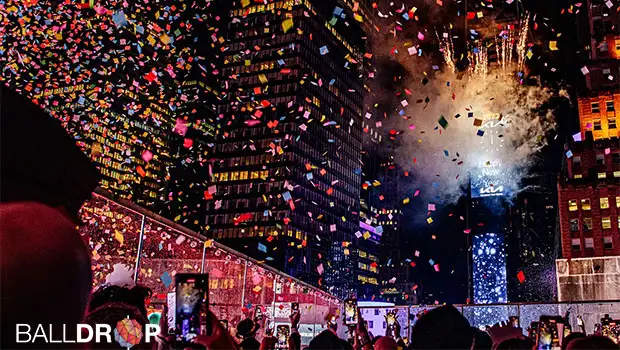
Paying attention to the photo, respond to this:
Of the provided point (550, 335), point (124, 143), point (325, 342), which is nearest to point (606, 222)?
point (550, 335)

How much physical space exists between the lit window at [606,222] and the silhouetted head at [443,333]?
1930 inches

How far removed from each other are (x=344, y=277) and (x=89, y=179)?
8746 cm

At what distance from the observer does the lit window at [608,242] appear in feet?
148

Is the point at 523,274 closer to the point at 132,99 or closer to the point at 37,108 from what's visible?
the point at 132,99

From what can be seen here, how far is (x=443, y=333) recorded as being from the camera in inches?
116

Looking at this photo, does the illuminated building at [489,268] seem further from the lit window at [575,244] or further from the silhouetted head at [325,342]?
the silhouetted head at [325,342]

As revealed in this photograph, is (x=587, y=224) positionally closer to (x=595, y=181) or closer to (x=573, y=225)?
(x=573, y=225)

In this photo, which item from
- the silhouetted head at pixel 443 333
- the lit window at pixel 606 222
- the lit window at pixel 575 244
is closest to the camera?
the silhouetted head at pixel 443 333

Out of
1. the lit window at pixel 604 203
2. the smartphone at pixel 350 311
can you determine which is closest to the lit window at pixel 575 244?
the lit window at pixel 604 203

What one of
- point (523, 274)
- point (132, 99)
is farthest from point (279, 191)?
point (523, 274)

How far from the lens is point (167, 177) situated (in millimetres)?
95000

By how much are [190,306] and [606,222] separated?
49196 mm

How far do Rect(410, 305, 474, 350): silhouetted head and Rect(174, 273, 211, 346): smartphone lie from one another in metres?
1.46

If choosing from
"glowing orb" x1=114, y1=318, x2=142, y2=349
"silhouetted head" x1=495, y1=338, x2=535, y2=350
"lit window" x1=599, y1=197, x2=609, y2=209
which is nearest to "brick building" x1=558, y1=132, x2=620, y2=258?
"lit window" x1=599, y1=197, x2=609, y2=209
